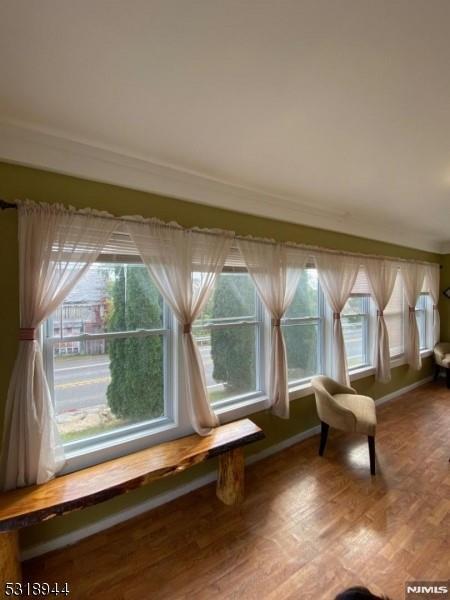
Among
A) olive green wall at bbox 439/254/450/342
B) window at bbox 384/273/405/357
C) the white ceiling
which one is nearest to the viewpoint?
the white ceiling

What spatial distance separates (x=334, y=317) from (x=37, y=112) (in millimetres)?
3236

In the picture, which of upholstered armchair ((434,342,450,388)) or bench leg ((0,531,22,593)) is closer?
bench leg ((0,531,22,593))

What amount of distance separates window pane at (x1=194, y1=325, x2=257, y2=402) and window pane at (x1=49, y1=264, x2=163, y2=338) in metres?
0.50

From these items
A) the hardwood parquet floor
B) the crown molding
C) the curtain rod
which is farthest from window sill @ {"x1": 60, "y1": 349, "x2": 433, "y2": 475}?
the crown molding

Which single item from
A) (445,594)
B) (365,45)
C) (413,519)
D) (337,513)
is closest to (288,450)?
(337,513)

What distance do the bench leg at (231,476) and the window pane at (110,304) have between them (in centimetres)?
117

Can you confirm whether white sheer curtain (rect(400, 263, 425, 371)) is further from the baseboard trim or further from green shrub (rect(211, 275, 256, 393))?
green shrub (rect(211, 275, 256, 393))

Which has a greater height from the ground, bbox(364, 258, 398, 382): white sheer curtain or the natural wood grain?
bbox(364, 258, 398, 382): white sheer curtain

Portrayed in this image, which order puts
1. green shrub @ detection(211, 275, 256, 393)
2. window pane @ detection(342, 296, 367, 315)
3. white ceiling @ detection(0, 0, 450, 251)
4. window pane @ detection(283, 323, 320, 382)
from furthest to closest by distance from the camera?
window pane @ detection(342, 296, 367, 315) → window pane @ detection(283, 323, 320, 382) → green shrub @ detection(211, 275, 256, 393) → white ceiling @ detection(0, 0, 450, 251)

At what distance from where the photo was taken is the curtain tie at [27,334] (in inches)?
62.4

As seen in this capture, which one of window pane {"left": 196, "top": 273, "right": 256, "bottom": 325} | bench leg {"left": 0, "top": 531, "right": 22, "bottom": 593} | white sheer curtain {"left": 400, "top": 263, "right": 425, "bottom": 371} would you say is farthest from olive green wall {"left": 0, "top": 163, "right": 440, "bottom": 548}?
white sheer curtain {"left": 400, "top": 263, "right": 425, "bottom": 371}

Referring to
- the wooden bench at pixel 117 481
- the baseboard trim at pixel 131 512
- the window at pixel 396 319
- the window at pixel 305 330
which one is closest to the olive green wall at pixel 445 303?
the window at pixel 396 319

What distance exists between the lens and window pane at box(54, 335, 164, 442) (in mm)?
1852

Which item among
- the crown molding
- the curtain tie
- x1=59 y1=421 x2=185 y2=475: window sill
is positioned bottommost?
x1=59 y1=421 x2=185 y2=475: window sill
